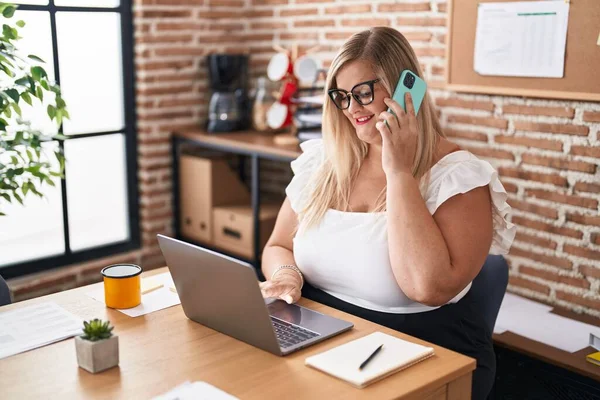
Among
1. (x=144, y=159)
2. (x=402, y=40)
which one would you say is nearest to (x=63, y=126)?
(x=144, y=159)

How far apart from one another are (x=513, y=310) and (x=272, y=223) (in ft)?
4.43

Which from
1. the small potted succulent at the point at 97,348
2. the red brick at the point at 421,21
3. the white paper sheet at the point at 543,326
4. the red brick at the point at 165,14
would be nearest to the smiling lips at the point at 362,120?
the small potted succulent at the point at 97,348

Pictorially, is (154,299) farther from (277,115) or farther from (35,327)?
(277,115)

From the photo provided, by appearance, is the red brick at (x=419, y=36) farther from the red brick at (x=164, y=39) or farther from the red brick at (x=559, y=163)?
the red brick at (x=164, y=39)

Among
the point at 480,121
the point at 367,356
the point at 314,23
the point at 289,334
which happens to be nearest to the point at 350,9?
the point at 314,23

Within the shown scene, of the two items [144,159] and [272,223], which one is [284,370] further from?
[144,159]

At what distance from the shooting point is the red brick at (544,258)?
2777mm

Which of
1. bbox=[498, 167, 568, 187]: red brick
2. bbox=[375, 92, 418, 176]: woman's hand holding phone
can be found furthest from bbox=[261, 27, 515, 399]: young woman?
bbox=[498, 167, 568, 187]: red brick

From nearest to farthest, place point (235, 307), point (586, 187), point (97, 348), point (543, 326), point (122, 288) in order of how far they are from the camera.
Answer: point (97, 348)
point (235, 307)
point (122, 288)
point (543, 326)
point (586, 187)

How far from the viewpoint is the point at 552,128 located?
8.96ft

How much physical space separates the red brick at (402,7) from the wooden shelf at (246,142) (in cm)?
74

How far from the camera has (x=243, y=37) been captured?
13.5ft

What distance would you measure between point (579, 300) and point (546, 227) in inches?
11.8

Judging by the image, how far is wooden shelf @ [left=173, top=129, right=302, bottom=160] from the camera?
130 inches
